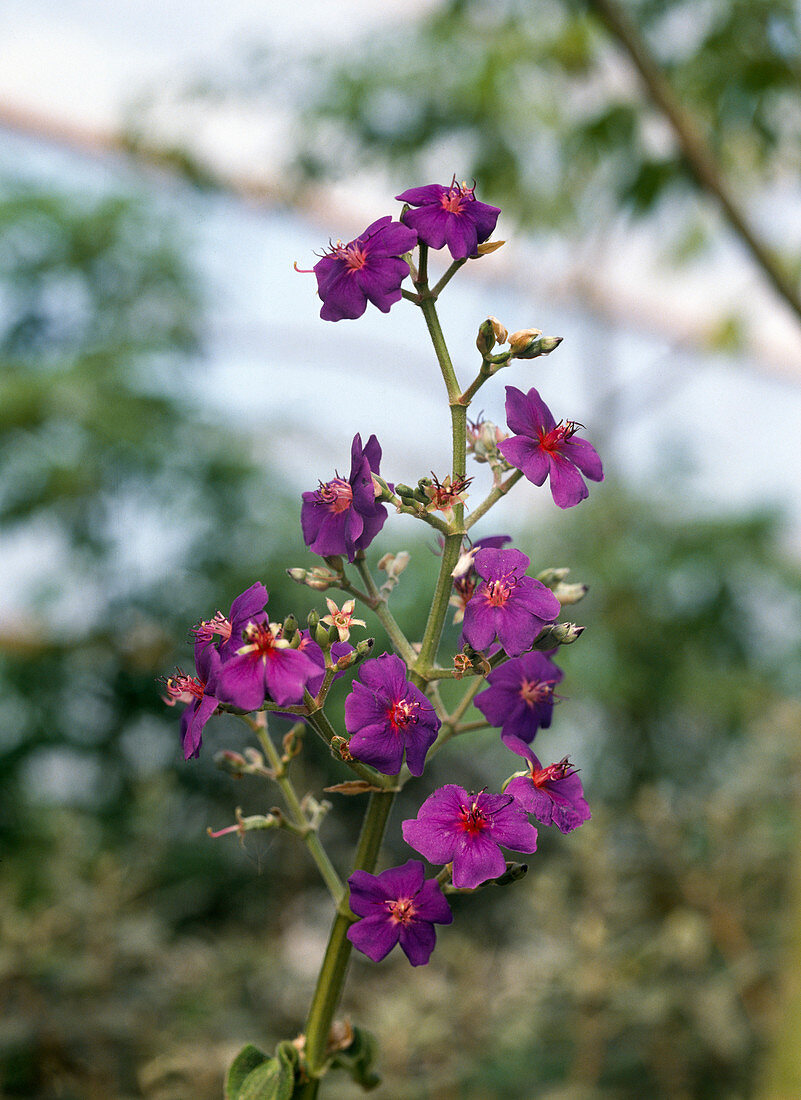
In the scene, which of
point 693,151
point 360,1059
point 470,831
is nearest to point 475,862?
point 470,831

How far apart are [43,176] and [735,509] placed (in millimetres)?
1715

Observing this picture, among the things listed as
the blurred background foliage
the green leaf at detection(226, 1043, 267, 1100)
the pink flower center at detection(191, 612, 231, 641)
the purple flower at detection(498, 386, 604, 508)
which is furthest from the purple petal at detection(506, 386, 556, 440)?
the blurred background foliage

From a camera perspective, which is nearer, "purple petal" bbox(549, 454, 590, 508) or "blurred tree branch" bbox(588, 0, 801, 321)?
"purple petal" bbox(549, 454, 590, 508)

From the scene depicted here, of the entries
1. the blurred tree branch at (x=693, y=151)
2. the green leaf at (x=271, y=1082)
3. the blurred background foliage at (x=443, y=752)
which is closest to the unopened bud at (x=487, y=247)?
the green leaf at (x=271, y=1082)

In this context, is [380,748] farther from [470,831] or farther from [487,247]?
[487,247]

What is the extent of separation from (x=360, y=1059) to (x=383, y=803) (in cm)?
10

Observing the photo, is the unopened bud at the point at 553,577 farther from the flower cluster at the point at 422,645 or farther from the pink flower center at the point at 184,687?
the pink flower center at the point at 184,687

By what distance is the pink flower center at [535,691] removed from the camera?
0.30m

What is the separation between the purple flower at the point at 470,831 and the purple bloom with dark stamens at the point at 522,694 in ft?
0.13

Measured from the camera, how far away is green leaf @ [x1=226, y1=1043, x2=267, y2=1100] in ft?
0.88

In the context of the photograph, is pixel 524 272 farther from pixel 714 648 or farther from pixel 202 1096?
pixel 202 1096

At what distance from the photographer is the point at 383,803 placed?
272 millimetres

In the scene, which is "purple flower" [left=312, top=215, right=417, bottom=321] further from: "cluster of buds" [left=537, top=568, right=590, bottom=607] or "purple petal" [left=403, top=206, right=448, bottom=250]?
"cluster of buds" [left=537, top=568, right=590, bottom=607]

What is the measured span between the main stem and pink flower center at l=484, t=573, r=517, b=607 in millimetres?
14
